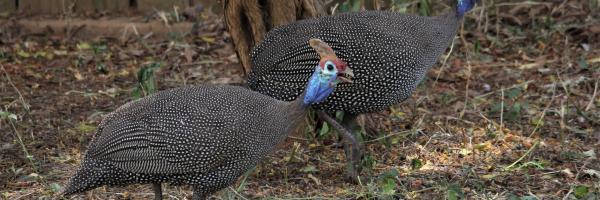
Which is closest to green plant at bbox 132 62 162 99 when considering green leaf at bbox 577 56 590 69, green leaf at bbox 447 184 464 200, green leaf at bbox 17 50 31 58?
green leaf at bbox 17 50 31 58

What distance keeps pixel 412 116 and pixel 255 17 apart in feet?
4.10

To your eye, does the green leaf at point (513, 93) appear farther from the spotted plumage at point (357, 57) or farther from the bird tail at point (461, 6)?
the spotted plumage at point (357, 57)

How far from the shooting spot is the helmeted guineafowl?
4633 mm

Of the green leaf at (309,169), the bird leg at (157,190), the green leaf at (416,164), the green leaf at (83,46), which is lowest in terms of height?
the green leaf at (309,169)

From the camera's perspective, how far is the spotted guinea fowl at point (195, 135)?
12.9ft

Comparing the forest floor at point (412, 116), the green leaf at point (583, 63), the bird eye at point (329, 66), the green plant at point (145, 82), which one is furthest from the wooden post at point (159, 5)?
the bird eye at point (329, 66)

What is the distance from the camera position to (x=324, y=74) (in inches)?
158

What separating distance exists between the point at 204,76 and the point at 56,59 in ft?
3.76

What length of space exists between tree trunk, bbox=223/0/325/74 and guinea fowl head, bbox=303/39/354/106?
1111 millimetres

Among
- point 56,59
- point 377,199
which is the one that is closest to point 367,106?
point 377,199

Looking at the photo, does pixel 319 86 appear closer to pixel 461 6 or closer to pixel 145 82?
pixel 461 6

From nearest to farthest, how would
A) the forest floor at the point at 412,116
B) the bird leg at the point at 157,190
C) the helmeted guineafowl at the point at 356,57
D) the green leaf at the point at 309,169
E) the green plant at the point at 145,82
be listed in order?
the bird leg at the point at 157,190
the helmeted guineafowl at the point at 356,57
the forest floor at the point at 412,116
the green leaf at the point at 309,169
the green plant at the point at 145,82

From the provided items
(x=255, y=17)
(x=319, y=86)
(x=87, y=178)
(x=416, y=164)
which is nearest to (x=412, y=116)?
(x=416, y=164)

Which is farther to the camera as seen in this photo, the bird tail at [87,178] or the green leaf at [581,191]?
the green leaf at [581,191]
